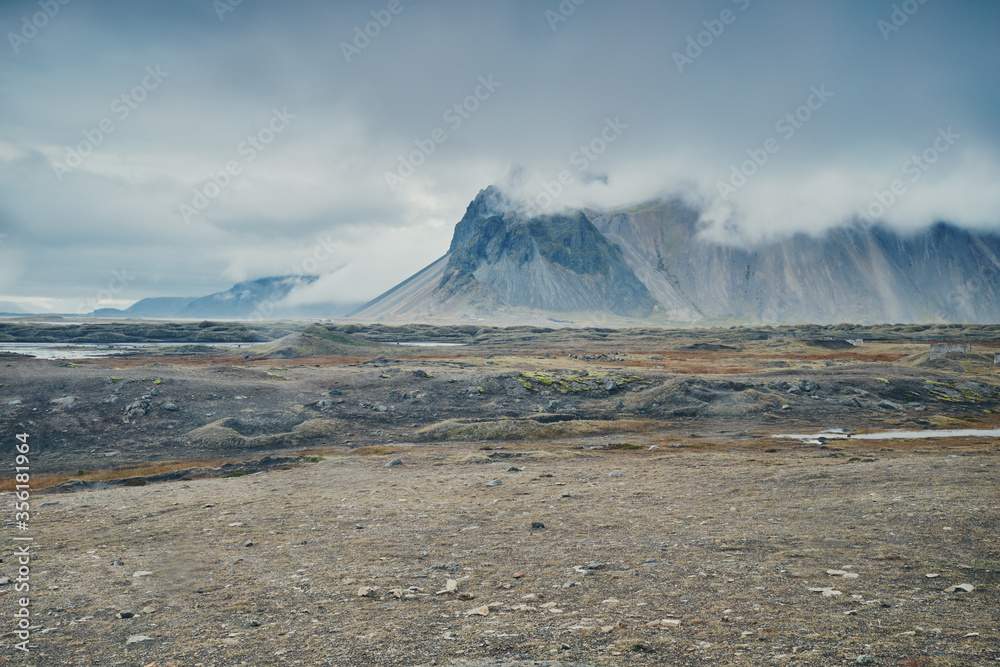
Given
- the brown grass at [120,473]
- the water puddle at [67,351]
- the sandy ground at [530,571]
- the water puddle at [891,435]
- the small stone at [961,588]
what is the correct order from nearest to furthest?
the sandy ground at [530,571]
the small stone at [961,588]
the brown grass at [120,473]
the water puddle at [891,435]
the water puddle at [67,351]

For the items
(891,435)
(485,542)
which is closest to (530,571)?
(485,542)

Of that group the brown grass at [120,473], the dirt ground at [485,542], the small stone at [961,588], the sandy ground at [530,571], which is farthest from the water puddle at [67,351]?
the small stone at [961,588]

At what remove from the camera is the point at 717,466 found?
24875mm

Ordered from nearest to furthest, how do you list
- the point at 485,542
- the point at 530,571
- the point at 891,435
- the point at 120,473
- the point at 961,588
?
the point at 961,588
the point at 530,571
the point at 485,542
the point at 120,473
the point at 891,435

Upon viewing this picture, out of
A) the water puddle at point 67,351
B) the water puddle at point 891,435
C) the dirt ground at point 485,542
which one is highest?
the water puddle at point 67,351

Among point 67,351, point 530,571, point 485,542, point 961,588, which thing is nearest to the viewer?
point 961,588

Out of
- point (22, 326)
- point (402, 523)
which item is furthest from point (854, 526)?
point (22, 326)

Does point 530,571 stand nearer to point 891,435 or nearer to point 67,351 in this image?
point 891,435

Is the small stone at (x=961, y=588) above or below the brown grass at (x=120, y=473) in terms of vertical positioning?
above

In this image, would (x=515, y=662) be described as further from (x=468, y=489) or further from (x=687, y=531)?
(x=468, y=489)

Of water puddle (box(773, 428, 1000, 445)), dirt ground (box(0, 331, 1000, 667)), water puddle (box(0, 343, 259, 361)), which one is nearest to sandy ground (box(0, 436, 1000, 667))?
dirt ground (box(0, 331, 1000, 667))

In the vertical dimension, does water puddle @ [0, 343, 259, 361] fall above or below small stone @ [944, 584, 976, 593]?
above

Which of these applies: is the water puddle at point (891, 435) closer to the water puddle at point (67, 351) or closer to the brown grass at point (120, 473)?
the brown grass at point (120, 473)

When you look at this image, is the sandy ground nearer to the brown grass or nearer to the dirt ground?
the dirt ground
